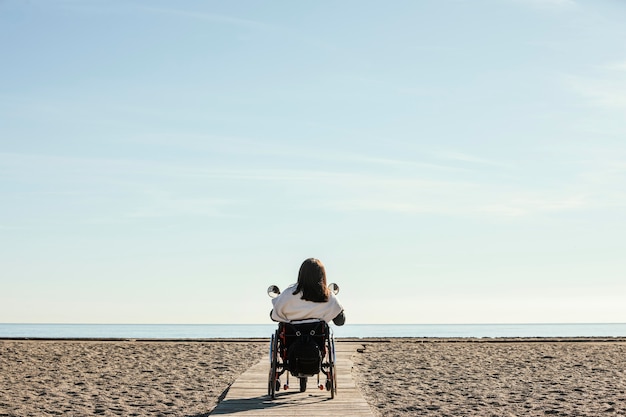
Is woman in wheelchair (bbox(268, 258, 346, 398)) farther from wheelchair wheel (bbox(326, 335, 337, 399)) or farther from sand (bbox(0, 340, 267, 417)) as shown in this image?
sand (bbox(0, 340, 267, 417))

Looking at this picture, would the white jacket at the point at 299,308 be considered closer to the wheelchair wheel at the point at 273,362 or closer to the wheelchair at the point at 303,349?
the wheelchair at the point at 303,349

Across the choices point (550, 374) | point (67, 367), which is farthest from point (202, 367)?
point (550, 374)

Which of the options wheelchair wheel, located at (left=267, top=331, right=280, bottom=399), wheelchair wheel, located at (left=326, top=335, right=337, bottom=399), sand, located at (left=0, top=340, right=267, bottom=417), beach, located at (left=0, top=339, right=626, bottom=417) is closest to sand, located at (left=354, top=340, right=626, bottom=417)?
beach, located at (left=0, top=339, right=626, bottom=417)

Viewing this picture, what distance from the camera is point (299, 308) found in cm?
808

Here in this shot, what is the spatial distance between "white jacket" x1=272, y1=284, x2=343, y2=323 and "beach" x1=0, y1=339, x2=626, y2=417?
1.33m

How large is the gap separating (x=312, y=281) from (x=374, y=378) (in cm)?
445

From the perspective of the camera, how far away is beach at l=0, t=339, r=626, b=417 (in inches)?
354

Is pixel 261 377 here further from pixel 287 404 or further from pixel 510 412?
pixel 510 412

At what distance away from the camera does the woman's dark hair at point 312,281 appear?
795 centimetres

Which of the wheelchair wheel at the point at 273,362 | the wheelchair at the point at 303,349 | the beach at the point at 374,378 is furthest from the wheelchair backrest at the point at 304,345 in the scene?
the beach at the point at 374,378

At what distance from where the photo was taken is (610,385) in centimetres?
1102

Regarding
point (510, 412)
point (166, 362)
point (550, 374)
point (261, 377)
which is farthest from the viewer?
point (166, 362)

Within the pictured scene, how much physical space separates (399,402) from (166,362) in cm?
633

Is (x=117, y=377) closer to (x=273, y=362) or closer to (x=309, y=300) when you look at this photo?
(x=273, y=362)
